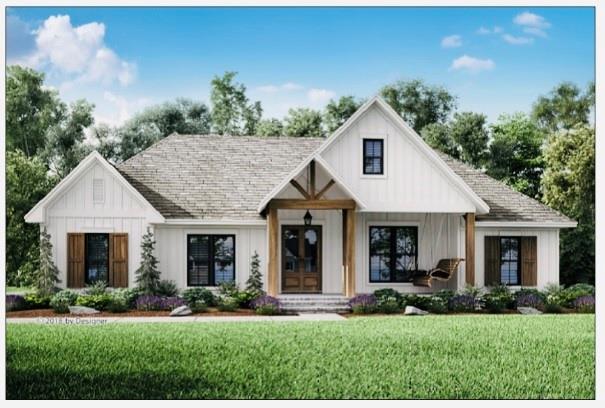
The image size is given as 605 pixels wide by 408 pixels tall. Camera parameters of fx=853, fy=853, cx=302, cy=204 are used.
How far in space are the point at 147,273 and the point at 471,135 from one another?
9490mm

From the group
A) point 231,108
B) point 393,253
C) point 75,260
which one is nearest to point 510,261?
point 393,253

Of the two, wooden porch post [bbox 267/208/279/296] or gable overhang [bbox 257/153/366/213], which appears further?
wooden porch post [bbox 267/208/279/296]

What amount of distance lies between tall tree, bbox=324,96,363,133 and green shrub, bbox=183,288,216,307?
767 cm

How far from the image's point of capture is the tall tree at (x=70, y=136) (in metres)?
22.4

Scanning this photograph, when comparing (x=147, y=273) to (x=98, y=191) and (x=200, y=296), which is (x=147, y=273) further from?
(x=98, y=191)

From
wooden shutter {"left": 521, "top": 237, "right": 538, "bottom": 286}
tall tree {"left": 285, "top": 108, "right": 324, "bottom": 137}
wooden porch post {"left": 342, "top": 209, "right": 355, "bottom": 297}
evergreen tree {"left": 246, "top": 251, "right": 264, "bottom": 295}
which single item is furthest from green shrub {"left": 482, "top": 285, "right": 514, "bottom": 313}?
tall tree {"left": 285, "top": 108, "right": 324, "bottom": 137}

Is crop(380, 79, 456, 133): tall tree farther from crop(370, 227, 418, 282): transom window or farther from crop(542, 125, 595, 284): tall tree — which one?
crop(370, 227, 418, 282): transom window

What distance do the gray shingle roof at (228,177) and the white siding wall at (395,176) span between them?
1.60 meters

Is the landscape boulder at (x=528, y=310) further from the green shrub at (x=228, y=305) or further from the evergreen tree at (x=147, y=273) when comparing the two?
the evergreen tree at (x=147, y=273)

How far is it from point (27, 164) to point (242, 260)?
6.45 metres

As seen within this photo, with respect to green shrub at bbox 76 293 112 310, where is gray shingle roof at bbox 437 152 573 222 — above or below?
above

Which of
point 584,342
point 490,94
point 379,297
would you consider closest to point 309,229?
point 379,297

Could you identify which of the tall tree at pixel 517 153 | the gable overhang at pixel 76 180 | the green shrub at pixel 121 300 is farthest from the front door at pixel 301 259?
the tall tree at pixel 517 153

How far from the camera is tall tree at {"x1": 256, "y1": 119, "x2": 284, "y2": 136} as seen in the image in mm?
24439
